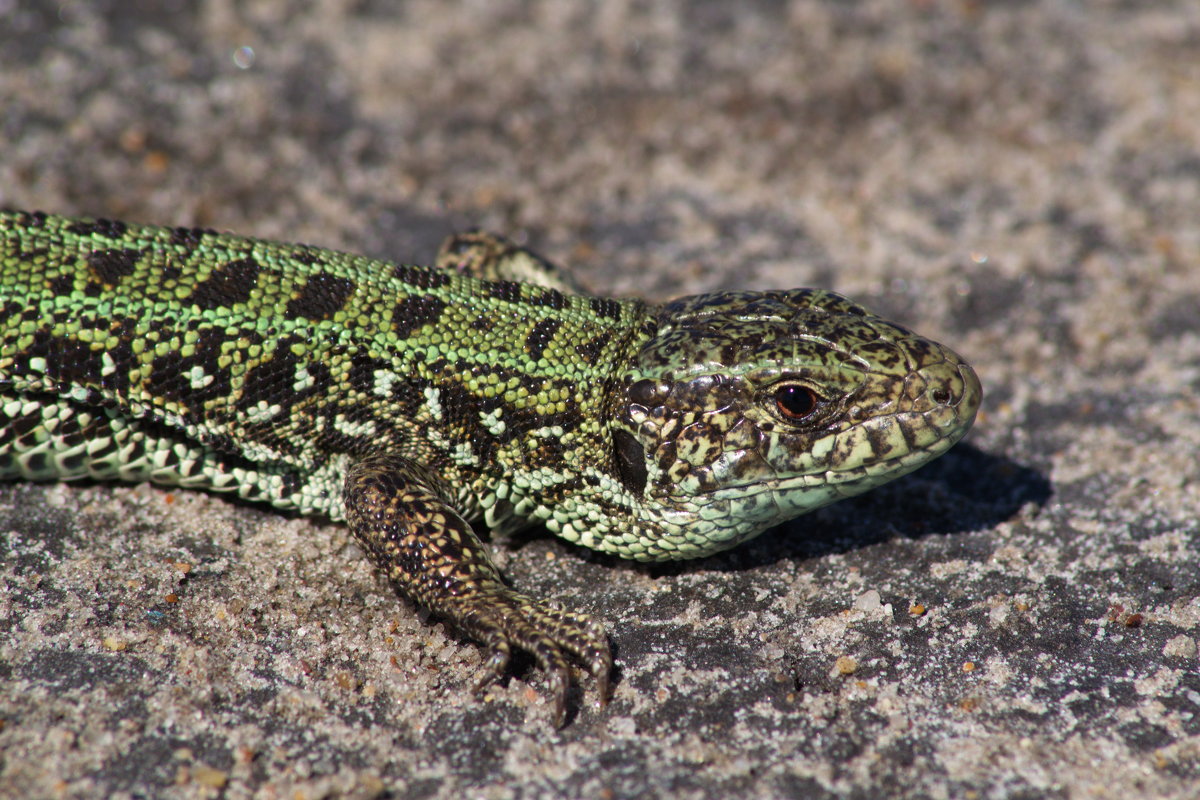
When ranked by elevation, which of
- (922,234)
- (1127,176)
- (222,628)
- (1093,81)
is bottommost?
(222,628)

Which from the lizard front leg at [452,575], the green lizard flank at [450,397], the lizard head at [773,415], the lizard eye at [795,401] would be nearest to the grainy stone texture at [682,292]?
the lizard front leg at [452,575]

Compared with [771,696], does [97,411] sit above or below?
above

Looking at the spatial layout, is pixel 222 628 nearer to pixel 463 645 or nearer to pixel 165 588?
pixel 165 588

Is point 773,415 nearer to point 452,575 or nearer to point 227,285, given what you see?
point 452,575

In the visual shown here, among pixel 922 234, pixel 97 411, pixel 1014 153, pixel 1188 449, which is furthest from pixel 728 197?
pixel 97 411

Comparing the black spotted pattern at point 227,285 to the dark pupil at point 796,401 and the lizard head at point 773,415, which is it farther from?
the dark pupil at point 796,401

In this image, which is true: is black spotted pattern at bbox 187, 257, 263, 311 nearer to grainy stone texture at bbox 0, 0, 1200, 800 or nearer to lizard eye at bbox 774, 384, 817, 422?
grainy stone texture at bbox 0, 0, 1200, 800

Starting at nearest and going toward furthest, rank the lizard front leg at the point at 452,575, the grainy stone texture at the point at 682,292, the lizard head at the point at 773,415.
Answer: the grainy stone texture at the point at 682,292 < the lizard front leg at the point at 452,575 < the lizard head at the point at 773,415
